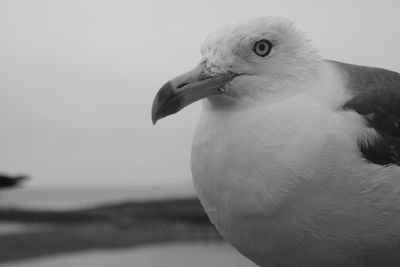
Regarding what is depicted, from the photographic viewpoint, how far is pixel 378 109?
1.10 m

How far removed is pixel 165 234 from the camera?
2949 millimetres

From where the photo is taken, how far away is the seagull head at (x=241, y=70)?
1.03 m

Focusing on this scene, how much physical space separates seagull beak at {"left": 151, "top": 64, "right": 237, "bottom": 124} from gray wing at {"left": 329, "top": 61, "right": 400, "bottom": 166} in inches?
9.4

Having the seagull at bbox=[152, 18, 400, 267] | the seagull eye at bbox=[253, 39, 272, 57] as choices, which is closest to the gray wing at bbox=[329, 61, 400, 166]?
the seagull at bbox=[152, 18, 400, 267]

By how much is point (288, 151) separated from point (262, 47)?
0.66 ft

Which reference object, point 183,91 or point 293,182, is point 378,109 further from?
point 183,91

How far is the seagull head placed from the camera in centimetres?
103

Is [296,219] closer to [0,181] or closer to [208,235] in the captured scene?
[208,235]

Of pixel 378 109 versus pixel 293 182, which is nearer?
pixel 293 182

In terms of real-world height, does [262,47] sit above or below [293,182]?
above

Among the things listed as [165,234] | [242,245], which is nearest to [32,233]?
[165,234]

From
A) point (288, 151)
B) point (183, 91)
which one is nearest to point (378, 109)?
point (288, 151)

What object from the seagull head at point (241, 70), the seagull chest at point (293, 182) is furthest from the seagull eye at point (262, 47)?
the seagull chest at point (293, 182)

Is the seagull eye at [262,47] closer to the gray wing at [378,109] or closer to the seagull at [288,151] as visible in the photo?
the seagull at [288,151]
